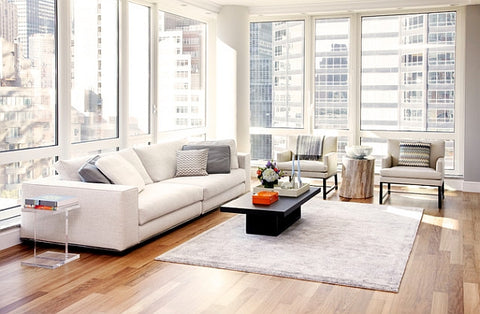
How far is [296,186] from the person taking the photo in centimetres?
579

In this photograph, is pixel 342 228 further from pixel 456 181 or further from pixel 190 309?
pixel 456 181

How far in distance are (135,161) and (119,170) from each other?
2.36 feet

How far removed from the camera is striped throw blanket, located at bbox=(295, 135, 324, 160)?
7961 mm

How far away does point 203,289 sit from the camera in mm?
3877

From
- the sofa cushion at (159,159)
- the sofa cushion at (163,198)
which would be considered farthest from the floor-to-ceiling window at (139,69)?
the sofa cushion at (163,198)

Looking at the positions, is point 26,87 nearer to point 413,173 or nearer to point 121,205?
point 121,205

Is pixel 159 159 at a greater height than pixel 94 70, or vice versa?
pixel 94 70

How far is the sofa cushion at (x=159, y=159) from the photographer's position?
623cm

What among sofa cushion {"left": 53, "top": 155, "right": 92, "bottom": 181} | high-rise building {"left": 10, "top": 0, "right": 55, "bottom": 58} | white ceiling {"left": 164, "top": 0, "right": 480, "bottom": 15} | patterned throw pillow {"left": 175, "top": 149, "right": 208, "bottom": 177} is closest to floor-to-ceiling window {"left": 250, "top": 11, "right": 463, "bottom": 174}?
white ceiling {"left": 164, "top": 0, "right": 480, "bottom": 15}

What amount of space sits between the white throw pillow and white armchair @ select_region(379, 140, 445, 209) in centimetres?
307

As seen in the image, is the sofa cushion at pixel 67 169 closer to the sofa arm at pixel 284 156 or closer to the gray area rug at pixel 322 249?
the gray area rug at pixel 322 249

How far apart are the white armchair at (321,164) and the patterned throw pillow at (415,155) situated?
3.01 feet

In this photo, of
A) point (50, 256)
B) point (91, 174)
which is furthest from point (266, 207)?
point (50, 256)

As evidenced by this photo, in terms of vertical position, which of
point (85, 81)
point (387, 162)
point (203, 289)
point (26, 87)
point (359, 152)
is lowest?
point (203, 289)
